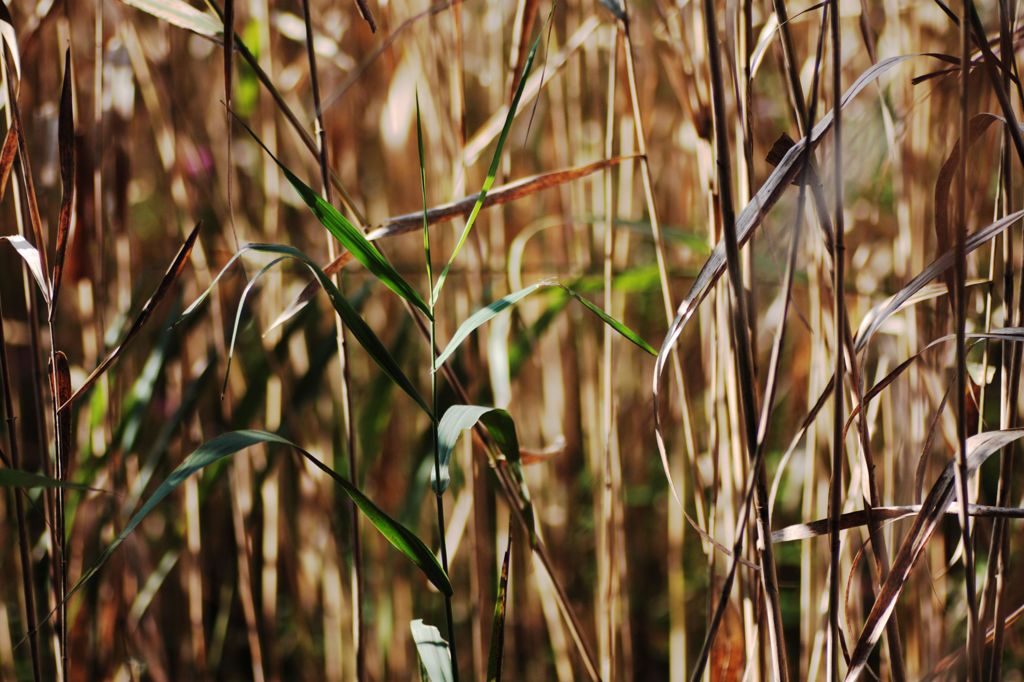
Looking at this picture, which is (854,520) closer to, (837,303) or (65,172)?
(837,303)

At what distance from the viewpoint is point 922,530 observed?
36 cm

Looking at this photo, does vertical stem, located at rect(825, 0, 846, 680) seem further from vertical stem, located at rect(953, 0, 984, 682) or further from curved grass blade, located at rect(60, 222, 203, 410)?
curved grass blade, located at rect(60, 222, 203, 410)

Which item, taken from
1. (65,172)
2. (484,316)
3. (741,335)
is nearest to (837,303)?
(741,335)

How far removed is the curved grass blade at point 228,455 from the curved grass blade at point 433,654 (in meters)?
0.04

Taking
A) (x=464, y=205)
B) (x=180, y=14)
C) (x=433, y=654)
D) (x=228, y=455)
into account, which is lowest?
(x=433, y=654)

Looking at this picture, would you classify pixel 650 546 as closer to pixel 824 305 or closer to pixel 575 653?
pixel 575 653

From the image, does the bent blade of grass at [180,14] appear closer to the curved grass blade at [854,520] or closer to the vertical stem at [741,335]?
the vertical stem at [741,335]

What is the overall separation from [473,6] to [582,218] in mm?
547

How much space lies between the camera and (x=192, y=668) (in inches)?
38.2

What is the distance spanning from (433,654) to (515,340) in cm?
43

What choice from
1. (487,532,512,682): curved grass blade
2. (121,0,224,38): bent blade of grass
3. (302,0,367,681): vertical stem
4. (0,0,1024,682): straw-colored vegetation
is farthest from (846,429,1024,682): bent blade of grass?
(121,0,224,38): bent blade of grass

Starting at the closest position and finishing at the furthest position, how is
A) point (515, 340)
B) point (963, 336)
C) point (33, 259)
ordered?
1. point (963, 336)
2. point (33, 259)
3. point (515, 340)

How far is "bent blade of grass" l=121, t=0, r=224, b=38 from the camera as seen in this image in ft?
1.38

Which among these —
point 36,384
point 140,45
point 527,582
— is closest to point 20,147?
point 36,384
